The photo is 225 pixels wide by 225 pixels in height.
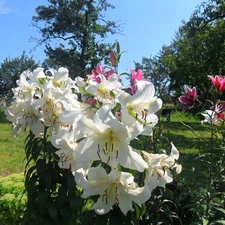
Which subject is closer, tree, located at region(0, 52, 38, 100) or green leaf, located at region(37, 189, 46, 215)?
green leaf, located at region(37, 189, 46, 215)

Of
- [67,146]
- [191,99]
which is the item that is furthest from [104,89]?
[191,99]

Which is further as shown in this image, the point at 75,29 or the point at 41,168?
the point at 75,29

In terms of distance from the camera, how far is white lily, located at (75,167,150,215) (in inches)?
56.5

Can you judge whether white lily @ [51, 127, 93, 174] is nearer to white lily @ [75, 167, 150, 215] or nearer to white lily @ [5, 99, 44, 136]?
white lily @ [75, 167, 150, 215]

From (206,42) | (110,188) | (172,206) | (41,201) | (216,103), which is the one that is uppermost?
(206,42)

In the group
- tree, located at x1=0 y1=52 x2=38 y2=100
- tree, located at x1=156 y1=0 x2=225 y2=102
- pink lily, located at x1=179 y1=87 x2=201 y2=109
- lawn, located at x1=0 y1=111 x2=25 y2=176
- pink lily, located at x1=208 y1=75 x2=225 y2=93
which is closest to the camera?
pink lily, located at x1=208 y1=75 x2=225 y2=93

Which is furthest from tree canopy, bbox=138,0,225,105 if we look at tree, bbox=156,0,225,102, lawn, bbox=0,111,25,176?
lawn, bbox=0,111,25,176

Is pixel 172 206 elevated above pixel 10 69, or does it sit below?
below

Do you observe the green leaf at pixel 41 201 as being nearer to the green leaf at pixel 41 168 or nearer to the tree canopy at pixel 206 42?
the green leaf at pixel 41 168

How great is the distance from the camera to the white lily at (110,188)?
144 centimetres

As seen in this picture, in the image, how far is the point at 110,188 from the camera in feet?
4.88

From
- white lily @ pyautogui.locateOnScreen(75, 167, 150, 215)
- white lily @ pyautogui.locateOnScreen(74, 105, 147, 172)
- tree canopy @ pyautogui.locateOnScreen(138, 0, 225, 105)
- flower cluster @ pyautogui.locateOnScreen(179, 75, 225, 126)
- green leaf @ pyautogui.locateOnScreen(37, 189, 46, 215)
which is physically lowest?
green leaf @ pyautogui.locateOnScreen(37, 189, 46, 215)

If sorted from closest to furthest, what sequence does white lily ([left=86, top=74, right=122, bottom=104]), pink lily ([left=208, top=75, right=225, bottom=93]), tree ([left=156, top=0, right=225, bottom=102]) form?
white lily ([left=86, top=74, right=122, bottom=104]) < pink lily ([left=208, top=75, right=225, bottom=93]) < tree ([left=156, top=0, right=225, bottom=102])

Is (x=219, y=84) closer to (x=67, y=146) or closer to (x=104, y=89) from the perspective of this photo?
(x=104, y=89)
